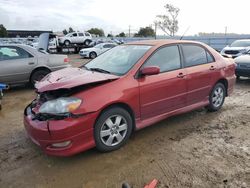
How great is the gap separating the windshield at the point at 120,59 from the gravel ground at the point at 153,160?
1.16 meters

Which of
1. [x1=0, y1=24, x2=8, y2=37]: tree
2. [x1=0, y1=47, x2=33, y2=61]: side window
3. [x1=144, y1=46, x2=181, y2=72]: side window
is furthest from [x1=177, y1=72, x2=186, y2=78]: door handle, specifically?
[x1=0, y1=24, x2=8, y2=37]: tree

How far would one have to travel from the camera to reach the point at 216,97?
5688mm

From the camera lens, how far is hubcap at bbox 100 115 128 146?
3777 millimetres

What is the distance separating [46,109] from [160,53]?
213 cm

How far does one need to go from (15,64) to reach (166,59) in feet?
16.9

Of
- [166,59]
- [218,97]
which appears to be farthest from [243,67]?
[166,59]

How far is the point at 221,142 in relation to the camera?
13.9 feet

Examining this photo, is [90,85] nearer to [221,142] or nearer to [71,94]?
[71,94]

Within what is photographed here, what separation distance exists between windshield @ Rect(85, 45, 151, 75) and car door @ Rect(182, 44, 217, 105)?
0.93 meters

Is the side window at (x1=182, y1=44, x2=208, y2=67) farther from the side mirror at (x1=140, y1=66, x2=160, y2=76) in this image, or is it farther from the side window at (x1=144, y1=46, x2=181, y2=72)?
the side mirror at (x1=140, y1=66, x2=160, y2=76)

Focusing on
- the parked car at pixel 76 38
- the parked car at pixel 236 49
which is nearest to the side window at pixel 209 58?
the parked car at pixel 236 49

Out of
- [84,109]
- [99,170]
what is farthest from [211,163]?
[84,109]

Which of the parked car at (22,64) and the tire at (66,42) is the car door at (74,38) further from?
the parked car at (22,64)

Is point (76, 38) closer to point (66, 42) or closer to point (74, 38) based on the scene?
point (74, 38)
